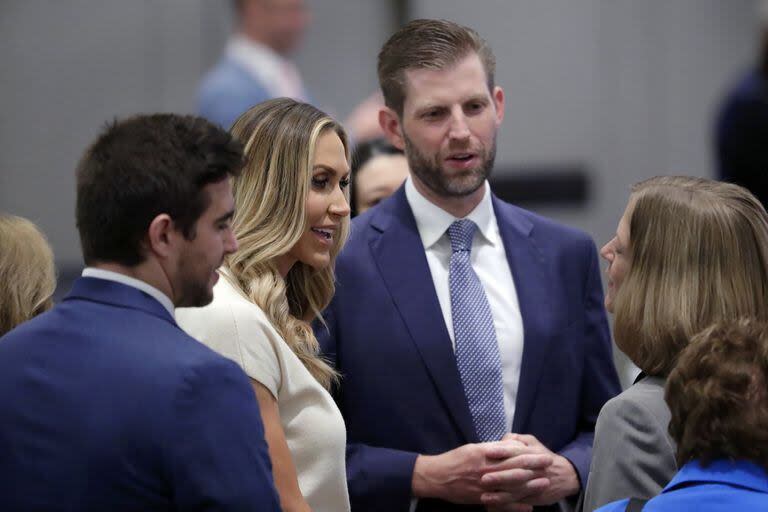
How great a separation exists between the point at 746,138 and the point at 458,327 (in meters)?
2.22

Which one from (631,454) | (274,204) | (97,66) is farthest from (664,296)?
(97,66)

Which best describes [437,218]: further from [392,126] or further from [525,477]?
[525,477]

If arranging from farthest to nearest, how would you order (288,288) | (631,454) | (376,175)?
(376,175) < (288,288) < (631,454)

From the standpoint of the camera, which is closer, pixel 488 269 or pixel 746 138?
pixel 488 269

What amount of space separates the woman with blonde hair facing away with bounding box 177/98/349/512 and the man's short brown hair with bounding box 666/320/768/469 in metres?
0.69

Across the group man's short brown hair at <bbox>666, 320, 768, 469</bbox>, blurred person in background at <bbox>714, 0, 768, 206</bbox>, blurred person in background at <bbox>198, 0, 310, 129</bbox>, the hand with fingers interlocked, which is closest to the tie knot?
the hand with fingers interlocked

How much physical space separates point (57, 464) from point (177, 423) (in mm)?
168

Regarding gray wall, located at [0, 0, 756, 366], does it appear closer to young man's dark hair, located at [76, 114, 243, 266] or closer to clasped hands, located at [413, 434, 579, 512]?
clasped hands, located at [413, 434, 579, 512]

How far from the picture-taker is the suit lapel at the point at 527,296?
2895 mm

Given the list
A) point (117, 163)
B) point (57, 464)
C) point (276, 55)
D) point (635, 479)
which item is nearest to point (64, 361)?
point (57, 464)

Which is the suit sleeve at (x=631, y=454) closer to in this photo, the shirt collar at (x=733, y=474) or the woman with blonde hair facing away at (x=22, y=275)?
the shirt collar at (x=733, y=474)

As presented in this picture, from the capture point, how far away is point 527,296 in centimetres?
296

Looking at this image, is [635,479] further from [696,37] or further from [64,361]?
[696,37]

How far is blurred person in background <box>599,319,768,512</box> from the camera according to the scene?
1888 mm
